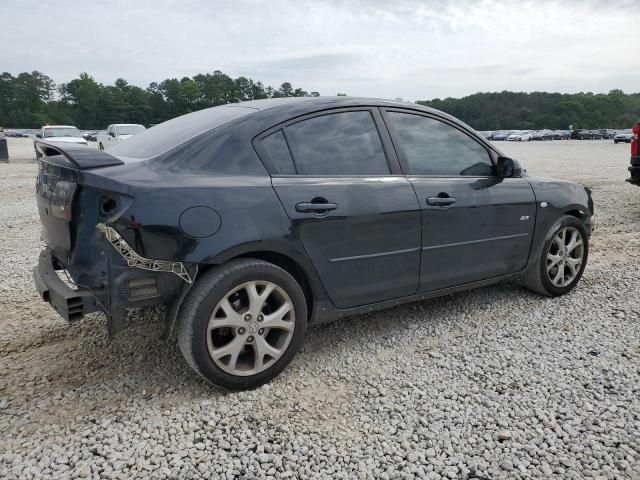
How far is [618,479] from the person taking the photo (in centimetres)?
218

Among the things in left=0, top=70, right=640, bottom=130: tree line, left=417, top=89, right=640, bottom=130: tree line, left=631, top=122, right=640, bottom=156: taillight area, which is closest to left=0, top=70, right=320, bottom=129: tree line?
left=0, top=70, right=640, bottom=130: tree line

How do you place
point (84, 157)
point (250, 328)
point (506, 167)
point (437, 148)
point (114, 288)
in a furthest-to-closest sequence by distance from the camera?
1. point (506, 167)
2. point (437, 148)
3. point (250, 328)
4. point (84, 157)
5. point (114, 288)

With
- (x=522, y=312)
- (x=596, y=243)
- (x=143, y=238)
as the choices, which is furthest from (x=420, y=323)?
(x=596, y=243)

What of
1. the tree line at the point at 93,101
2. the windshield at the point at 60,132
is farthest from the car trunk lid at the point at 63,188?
the tree line at the point at 93,101

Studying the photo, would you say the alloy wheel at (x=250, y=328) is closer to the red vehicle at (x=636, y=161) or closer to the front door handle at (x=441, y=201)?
the front door handle at (x=441, y=201)

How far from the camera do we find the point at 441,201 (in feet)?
11.2

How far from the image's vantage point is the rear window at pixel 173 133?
288 centimetres

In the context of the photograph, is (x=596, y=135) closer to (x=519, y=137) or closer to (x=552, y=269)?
(x=519, y=137)

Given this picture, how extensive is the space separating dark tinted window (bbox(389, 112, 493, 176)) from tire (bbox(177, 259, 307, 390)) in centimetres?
129

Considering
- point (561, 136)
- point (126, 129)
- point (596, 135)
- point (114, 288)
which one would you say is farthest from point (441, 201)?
point (561, 136)

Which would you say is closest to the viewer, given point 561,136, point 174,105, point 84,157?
point 84,157

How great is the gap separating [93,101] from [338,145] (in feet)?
406

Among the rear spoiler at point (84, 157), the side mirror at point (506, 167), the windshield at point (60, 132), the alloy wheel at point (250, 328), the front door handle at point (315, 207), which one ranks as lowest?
the alloy wheel at point (250, 328)

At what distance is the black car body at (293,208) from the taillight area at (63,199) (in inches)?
0.5
